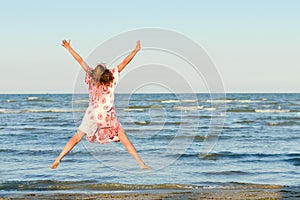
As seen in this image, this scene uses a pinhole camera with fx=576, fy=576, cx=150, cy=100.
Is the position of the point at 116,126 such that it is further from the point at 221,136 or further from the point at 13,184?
the point at 221,136

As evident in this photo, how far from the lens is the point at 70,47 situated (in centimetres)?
661

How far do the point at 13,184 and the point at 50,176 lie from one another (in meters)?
1.34

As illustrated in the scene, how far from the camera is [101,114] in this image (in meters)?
6.61

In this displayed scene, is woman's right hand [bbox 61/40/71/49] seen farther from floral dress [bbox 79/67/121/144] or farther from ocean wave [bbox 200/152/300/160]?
ocean wave [bbox 200/152/300/160]

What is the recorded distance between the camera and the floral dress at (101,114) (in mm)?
6594

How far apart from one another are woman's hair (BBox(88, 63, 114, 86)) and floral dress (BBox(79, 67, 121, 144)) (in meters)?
0.05

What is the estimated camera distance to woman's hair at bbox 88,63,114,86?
6.46 m

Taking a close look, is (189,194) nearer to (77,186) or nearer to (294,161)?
(77,186)

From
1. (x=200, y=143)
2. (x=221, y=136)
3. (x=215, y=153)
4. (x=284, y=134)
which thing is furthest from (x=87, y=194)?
(x=284, y=134)

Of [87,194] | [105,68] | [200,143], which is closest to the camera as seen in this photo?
[105,68]

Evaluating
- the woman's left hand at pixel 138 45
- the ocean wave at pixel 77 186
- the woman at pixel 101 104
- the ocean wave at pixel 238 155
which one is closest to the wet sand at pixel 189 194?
the ocean wave at pixel 77 186

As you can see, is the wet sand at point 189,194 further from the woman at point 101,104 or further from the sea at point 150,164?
the woman at point 101,104

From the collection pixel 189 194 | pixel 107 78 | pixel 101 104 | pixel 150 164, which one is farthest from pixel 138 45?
pixel 150 164

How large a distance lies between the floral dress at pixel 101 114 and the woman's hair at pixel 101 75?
0.05 m
